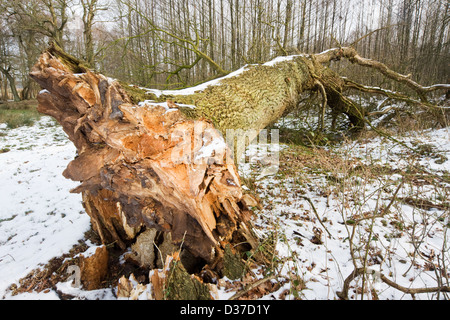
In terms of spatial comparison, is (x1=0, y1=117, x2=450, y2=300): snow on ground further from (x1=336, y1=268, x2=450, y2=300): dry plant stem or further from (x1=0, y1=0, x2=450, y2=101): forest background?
(x1=0, y1=0, x2=450, y2=101): forest background

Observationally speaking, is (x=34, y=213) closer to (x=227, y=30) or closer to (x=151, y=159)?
(x=151, y=159)

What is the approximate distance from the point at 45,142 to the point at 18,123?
12.0 feet

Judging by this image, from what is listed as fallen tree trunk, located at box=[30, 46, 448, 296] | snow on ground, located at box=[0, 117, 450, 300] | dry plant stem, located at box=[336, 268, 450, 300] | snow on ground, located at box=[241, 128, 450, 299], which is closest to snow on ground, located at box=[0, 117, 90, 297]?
snow on ground, located at box=[0, 117, 450, 300]

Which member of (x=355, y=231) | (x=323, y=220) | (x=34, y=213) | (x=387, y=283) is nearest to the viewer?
(x=387, y=283)

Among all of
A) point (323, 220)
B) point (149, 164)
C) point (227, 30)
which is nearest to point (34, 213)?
point (149, 164)

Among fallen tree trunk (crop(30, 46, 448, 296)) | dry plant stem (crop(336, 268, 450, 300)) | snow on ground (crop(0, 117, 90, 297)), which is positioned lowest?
snow on ground (crop(0, 117, 90, 297))

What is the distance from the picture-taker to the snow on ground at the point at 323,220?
1691 mm

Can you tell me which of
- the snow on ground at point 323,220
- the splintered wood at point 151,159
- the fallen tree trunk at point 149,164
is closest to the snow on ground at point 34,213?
the snow on ground at point 323,220

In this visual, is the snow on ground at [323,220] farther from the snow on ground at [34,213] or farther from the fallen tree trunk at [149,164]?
the fallen tree trunk at [149,164]

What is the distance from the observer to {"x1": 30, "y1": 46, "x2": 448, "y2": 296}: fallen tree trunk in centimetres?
162

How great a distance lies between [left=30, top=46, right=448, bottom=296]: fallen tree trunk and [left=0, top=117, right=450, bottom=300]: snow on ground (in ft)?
1.48

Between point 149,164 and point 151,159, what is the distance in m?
0.04

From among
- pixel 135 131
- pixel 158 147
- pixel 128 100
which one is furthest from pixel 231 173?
pixel 128 100

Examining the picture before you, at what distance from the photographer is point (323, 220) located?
8.29ft
